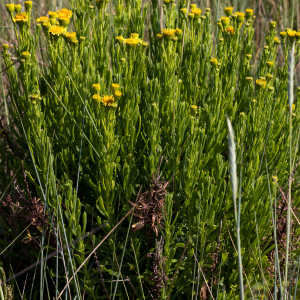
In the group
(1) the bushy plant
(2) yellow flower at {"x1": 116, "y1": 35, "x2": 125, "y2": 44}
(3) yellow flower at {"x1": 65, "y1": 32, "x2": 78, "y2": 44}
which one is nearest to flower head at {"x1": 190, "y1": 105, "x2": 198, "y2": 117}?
(1) the bushy plant

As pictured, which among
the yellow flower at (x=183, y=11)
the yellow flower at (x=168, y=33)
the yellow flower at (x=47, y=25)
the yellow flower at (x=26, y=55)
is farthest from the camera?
the yellow flower at (x=183, y=11)

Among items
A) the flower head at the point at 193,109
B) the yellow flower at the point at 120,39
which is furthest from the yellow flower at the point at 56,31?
the flower head at the point at 193,109

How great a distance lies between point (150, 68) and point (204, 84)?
46 cm

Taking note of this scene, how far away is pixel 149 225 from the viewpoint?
207 centimetres

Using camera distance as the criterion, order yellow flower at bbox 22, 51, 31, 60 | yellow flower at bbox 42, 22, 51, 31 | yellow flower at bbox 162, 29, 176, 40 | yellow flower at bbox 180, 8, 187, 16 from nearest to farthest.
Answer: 1. yellow flower at bbox 22, 51, 31, 60
2. yellow flower at bbox 42, 22, 51, 31
3. yellow flower at bbox 162, 29, 176, 40
4. yellow flower at bbox 180, 8, 187, 16

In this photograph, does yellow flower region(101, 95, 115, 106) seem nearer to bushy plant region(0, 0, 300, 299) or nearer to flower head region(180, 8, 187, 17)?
bushy plant region(0, 0, 300, 299)

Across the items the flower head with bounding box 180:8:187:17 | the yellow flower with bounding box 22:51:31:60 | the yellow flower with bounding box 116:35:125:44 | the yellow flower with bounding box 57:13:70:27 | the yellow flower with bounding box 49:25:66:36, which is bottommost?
the yellow flower with bounding box 22:51:31:60

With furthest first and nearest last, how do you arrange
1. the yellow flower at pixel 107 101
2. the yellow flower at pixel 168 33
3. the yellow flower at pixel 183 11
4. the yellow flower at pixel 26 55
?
the yellow flower at pixel 183 11 → the yellow flower at pixel 168 33 → the yellow flower at pixel 26 55 → the yellow flower at pixel 107 101

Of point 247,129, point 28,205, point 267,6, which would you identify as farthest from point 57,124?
point 267,6

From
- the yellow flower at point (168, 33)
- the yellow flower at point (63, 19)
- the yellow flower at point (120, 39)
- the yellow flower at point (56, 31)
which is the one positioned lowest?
the yellow flower at point (120, 39)

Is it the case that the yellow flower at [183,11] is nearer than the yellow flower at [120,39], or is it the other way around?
the yellow flower at [120,39]

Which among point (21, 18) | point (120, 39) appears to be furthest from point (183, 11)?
point (21, 18)

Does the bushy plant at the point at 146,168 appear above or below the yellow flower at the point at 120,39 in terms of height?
below

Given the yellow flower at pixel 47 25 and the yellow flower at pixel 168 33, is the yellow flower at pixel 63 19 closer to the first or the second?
the yellow flower at pixel 47 25
